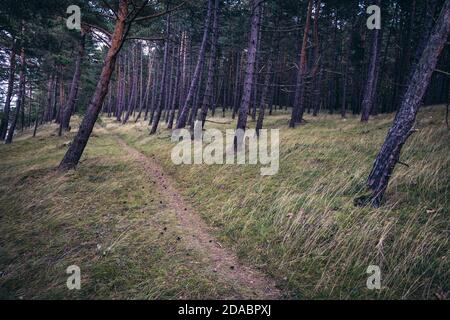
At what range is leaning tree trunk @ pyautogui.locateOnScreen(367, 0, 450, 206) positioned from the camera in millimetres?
5824

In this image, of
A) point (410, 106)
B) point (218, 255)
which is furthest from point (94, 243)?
point (410, 106)

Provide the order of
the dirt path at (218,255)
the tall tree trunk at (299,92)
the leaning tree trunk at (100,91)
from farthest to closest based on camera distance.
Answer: the tall tree trunk at (299,92), the leaning tree trunk at (100,91), the dirt path at (218,255)

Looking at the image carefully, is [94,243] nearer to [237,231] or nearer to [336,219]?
[237,231]

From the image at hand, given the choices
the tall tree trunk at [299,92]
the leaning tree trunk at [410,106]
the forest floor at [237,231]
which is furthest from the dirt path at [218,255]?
the tall tree trunk at [299,92]

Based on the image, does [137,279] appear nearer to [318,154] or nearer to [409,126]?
[409,126]

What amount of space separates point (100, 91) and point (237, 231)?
763 centimetres

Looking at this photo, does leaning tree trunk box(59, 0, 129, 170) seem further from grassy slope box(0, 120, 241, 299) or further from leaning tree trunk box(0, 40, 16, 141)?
leaning tree trunk box(0, 40, 16, 141)

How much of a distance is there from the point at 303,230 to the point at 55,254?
17.3 feet

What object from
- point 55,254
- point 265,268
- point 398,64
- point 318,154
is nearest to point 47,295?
point 55,254

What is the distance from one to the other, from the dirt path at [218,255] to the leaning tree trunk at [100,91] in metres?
4.12

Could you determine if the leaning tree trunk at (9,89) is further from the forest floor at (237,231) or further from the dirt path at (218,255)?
the dirt path at (218,255)

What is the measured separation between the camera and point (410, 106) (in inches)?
241

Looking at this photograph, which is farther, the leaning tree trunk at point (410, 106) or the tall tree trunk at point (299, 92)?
the tall tree trunk at point (299, 92)

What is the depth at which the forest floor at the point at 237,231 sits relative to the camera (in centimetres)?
473
